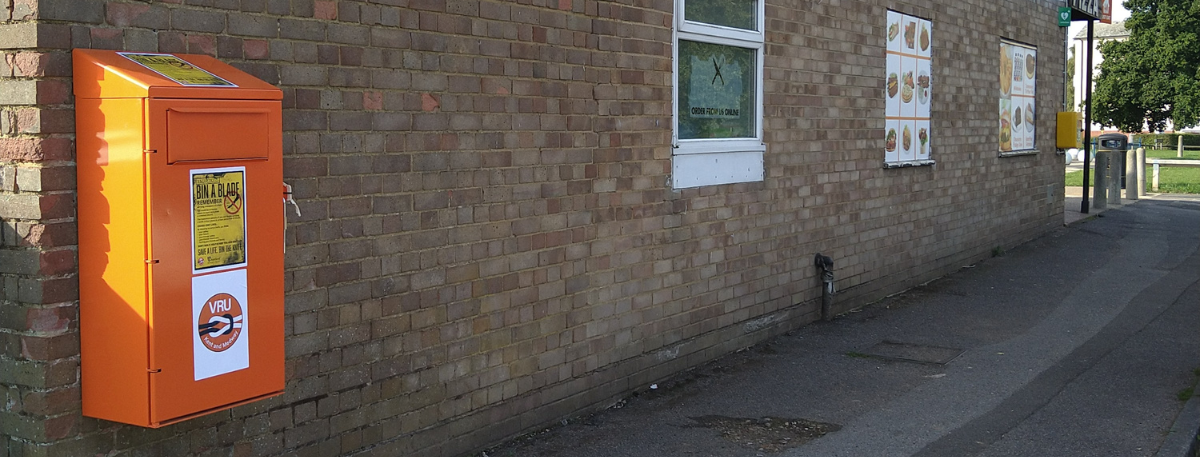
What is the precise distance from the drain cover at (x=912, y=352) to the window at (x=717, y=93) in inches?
64.0

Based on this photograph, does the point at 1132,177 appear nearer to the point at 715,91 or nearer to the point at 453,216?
the point at 715,91

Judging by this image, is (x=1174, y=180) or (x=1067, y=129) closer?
(x=1067, y=129)

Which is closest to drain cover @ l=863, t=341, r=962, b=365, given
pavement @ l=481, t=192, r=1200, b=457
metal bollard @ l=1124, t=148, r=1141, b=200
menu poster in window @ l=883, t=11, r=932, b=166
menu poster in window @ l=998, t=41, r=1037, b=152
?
pavement @ l=481, t=192, r=1200, b=457

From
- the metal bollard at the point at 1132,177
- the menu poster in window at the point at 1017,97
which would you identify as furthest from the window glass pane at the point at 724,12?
the metal bollard at the point at 1132,177

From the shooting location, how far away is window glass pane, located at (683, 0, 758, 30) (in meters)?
7.75

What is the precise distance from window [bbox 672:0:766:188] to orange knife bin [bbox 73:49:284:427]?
3875mm

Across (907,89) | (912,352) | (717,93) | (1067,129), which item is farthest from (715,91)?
(1067,129)

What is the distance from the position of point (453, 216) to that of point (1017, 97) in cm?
1097

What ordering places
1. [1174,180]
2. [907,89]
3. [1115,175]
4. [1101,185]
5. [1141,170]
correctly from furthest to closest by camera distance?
[1174,180]
[1141,170]
[1115,175]
[1101,185]
[907,89]

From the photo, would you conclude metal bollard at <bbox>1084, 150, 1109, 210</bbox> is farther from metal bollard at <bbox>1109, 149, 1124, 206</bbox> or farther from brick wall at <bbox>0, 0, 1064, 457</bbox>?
brick wall at <bbox>0, 0, 1064, 457</bbox>

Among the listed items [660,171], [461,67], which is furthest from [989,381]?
[461,67]

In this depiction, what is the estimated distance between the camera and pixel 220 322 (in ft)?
13.4

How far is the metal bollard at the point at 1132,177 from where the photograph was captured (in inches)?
869

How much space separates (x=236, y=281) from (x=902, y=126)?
823 cm
